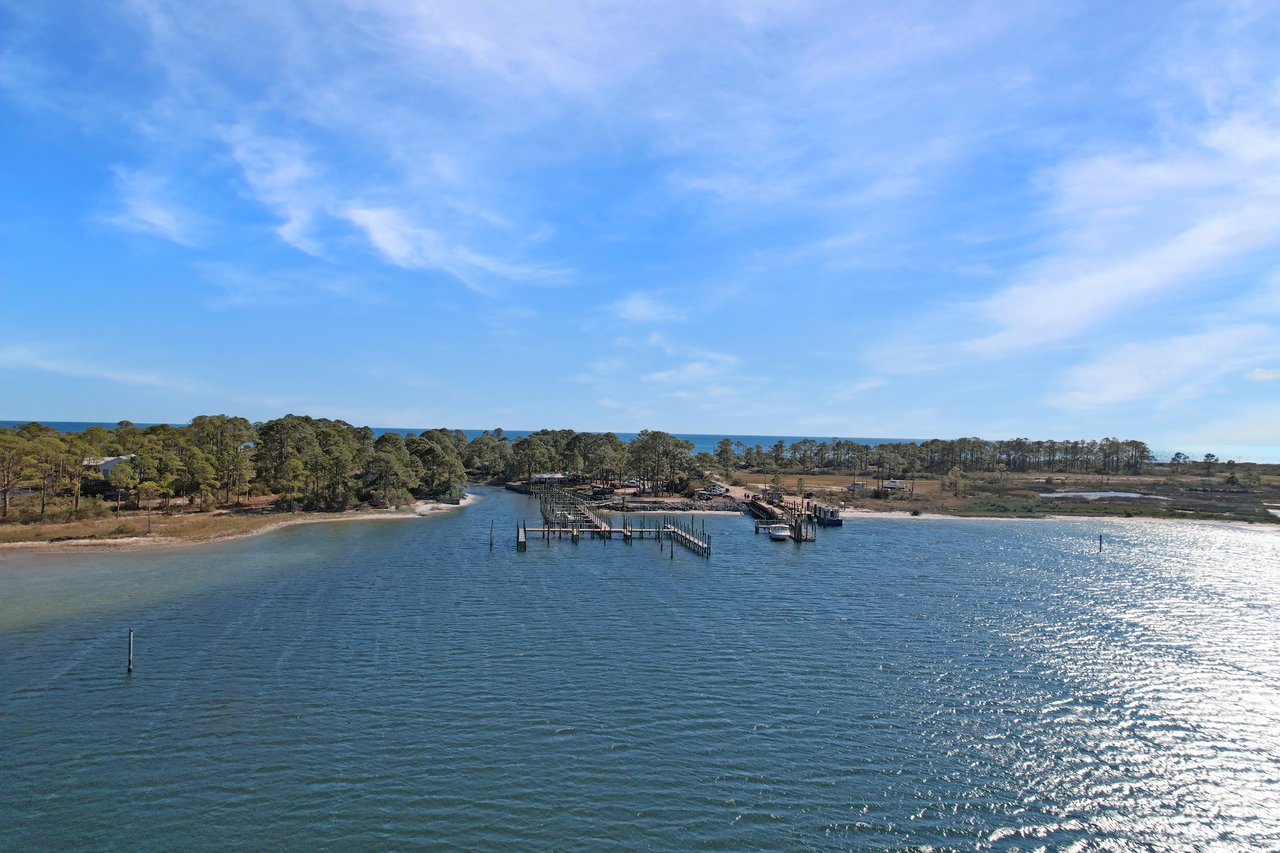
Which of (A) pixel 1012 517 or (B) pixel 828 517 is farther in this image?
(A) pixel 1012 517

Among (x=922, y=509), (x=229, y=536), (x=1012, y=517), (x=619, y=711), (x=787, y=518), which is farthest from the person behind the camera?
(x=922, y=509)

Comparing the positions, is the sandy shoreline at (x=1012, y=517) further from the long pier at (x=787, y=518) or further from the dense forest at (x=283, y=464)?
the dense forest at (x=283, y=464)

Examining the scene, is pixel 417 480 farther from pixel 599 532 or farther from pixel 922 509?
pixel 922 509

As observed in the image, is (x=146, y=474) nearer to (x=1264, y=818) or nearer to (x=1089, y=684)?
(x=1089, y=684)

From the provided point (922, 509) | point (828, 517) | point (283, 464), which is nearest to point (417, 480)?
point (283, 464)

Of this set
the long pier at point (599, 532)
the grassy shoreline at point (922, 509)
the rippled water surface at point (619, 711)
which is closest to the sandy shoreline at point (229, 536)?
the grassy shoreline at point (922, 509)

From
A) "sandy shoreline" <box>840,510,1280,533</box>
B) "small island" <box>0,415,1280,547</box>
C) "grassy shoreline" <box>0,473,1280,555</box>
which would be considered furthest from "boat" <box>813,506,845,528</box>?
"grassy shoreline" <box>0,473,1280,555</box>

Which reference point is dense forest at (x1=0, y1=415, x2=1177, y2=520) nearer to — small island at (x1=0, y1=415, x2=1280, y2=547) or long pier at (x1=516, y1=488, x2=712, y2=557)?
small island at (x1=0, y1=415, x2=1280, y2=547)
